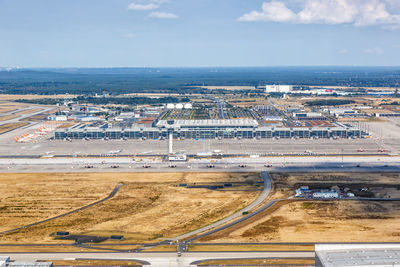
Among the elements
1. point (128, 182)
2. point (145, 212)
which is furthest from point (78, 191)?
point (145, 212)

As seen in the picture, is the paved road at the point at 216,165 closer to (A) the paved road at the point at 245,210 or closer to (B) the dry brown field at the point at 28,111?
(A) the paved road at the point at 245,210

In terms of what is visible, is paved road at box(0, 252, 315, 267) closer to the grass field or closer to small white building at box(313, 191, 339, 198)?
small white building at box(313, 191, 339, 198)

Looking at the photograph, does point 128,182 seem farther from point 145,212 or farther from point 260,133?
point 260,133

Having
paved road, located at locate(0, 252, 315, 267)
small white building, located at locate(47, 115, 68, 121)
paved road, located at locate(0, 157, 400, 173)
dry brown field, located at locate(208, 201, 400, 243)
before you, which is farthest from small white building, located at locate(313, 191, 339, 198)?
small white building, located at locate(47, 115, 68, 121)

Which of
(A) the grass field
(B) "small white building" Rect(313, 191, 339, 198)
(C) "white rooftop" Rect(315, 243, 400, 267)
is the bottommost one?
(B) "small white building" Rect(313, 191, 339, 198)

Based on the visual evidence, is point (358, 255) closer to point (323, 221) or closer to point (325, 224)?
point (325, 224)

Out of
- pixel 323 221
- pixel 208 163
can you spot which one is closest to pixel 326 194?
pixel 323 221
